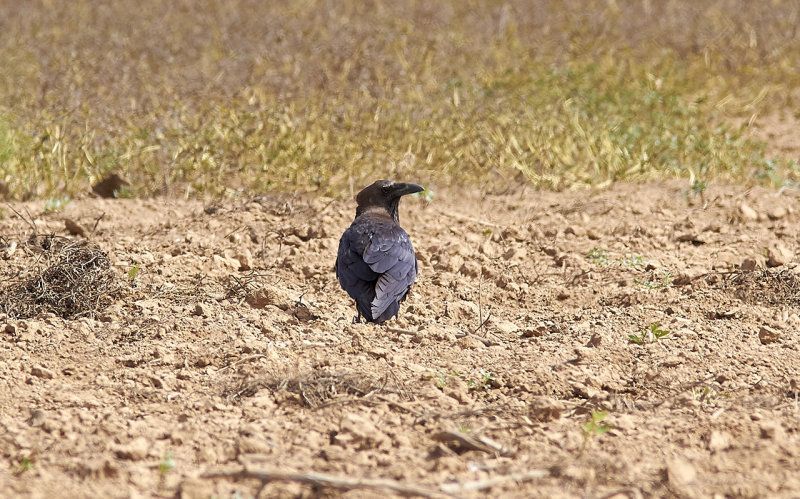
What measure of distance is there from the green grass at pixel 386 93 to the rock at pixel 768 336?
248 cm

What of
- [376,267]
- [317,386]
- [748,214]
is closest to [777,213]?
[748,214]

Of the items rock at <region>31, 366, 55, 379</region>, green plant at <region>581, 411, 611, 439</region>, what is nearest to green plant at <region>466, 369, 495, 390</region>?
green plant at <region>581, 411, 611, 439</region>

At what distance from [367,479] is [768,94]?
8512mm

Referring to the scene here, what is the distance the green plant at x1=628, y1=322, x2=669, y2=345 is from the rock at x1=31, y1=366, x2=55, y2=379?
2.78 meters

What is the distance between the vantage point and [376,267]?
4.55 meters

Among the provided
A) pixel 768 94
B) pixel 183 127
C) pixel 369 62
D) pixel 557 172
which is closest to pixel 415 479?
pixel 557 172

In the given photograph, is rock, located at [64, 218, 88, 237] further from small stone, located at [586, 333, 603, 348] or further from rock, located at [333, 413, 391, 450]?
small stone, located at [586, 333, 603, 348]

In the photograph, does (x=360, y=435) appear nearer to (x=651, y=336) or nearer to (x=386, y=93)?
(x=651, y=336)

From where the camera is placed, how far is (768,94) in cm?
970

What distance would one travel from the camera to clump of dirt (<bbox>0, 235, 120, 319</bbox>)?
14.7 feet

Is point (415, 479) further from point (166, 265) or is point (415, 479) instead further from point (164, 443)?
point (166, 265)

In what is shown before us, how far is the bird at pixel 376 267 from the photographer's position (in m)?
4.44

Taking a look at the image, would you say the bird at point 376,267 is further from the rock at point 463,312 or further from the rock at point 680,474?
the rock at point 680,474

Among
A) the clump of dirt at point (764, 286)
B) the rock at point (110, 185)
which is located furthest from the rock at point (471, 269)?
the rock at point (110, 185)
